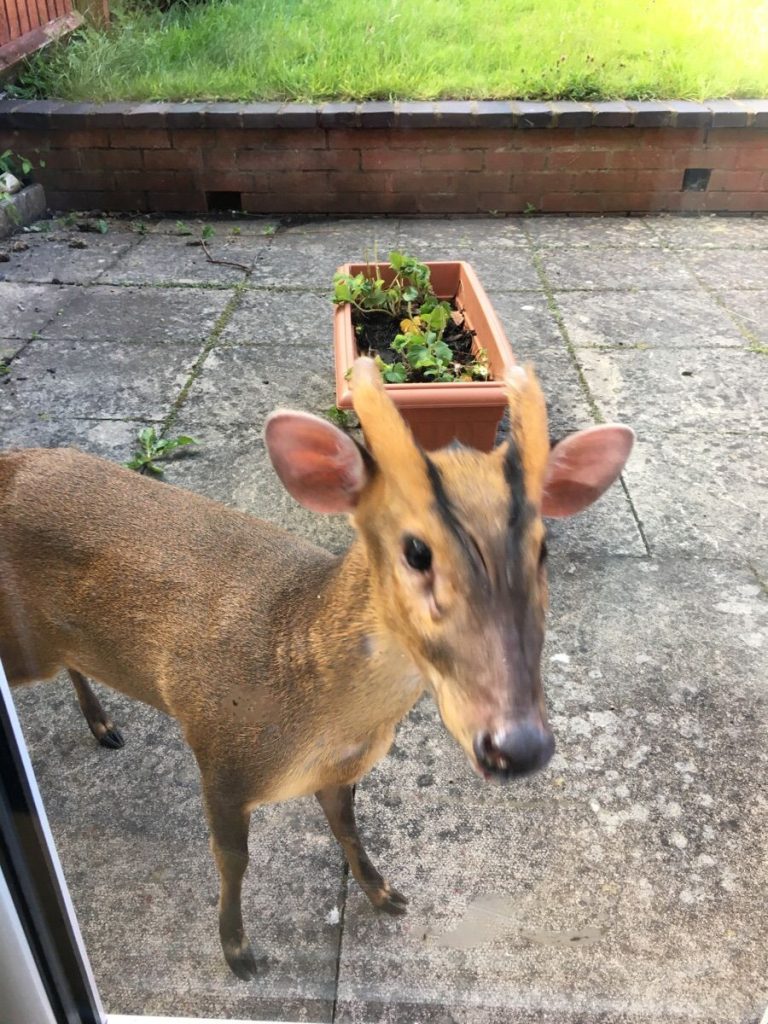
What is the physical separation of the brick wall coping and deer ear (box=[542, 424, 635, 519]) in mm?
274

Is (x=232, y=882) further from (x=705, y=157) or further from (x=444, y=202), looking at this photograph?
(x=705, y=157)

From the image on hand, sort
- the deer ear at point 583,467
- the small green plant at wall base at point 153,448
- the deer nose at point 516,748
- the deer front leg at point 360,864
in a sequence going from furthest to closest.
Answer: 1. the deer front leg at point 360,864
2. the small green plant at wall base at point 153,448
3. the deer ear at point 583,467
4. the deer nose at point 516,748

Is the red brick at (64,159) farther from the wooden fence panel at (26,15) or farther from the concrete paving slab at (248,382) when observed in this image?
the concrete paving slab at (248,382)

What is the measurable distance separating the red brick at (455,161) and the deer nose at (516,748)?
512 millimetres

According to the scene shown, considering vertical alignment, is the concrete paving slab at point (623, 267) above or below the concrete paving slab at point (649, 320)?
above

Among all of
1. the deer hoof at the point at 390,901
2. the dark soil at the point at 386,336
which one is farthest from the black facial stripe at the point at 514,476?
the deer hoof at the point at 390,901

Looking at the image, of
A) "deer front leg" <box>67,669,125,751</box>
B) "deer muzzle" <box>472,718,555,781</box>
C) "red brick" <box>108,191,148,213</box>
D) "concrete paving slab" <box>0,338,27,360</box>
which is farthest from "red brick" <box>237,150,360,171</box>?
"deer front leg" <box>67,669,125,751</box>

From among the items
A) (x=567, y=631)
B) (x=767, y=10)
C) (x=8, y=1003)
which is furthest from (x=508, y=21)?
(x=8, y=1003)

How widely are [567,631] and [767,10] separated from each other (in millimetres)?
782

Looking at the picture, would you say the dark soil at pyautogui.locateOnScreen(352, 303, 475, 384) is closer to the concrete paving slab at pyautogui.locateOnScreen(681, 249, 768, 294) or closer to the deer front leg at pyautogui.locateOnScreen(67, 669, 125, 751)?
the concrete paving slab at pyautogui.locateOnScreen(681, 249, 768, 294)

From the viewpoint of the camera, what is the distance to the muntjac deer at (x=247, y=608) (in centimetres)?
71

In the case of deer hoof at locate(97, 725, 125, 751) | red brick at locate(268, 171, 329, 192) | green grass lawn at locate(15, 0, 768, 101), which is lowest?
deer hoof at locate(97, 725, 125, 751)

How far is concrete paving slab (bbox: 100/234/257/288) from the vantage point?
38.2 inches

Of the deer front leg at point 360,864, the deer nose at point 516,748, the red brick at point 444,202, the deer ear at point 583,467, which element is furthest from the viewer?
the deer front leg at point 360,864
